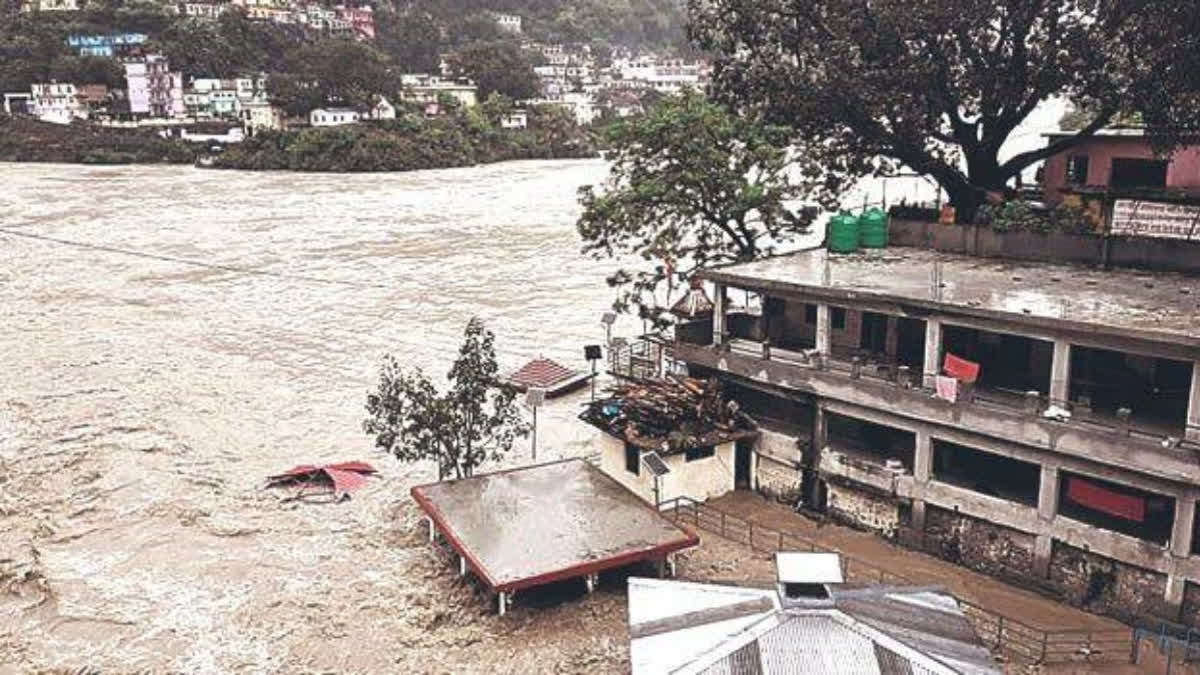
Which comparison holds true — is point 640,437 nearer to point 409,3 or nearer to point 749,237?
point 749,237

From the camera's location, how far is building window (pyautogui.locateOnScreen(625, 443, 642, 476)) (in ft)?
58.0

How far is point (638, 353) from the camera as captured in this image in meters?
21.9

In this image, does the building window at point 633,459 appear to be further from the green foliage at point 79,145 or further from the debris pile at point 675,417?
the green foliage at point 79,145

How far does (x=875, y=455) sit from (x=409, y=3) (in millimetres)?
134170

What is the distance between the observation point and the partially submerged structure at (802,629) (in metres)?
10.0

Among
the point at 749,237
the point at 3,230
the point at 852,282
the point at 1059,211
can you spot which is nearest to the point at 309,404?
the point at 749,237

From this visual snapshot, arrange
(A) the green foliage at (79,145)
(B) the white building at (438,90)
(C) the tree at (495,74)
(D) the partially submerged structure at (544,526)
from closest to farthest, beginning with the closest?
(D) the partially submerged structure at (544,526)
(A) the green foliage at (79,145)
(B) the white building at (438,90)
(C) the tree at (495,74)

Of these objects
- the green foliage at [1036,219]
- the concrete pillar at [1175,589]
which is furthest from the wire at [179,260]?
the concrete pillar at [1175,589]

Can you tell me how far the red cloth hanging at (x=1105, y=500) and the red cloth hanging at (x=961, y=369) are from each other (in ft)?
6.15

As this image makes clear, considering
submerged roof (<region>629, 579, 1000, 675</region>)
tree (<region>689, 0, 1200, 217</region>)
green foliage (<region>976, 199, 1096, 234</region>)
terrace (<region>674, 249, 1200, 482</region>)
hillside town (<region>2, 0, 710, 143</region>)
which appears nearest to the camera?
submerged roof (<region>629, 579, 1000, 675</region>)

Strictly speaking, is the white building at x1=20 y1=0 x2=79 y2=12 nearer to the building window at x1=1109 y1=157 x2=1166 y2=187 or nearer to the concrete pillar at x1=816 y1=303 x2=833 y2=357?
the building window at x1=1109 y1=157 x2=1166 y2=187

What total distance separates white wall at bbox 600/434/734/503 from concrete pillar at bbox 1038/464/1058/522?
5.09m

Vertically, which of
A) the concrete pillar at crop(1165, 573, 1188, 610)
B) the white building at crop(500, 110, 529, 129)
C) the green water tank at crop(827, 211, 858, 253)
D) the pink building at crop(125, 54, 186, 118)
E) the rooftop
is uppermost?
the pink building at crop(125, 54, 186, 118)

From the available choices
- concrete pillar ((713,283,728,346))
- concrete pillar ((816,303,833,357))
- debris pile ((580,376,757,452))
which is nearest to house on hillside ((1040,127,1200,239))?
concrete pillar ((816,303,833,357))
